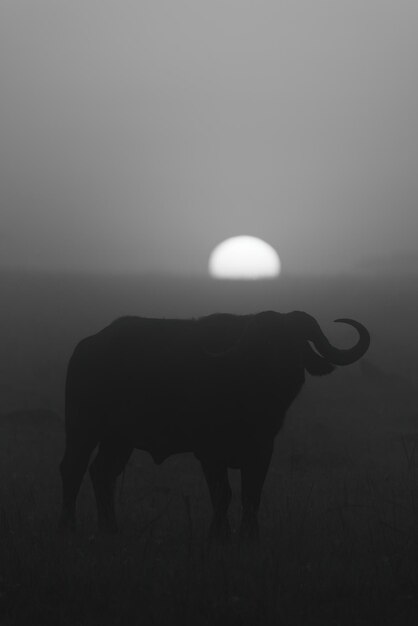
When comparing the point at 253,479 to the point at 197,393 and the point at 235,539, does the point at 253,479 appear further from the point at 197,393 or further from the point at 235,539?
the point at 197,393

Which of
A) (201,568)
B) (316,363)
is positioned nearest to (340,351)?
(316,363)

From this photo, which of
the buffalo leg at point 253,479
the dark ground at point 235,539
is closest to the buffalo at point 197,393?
the buffalo leg at point 253,479

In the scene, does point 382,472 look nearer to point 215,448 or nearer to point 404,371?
point 215,448

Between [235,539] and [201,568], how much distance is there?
147 centimetres

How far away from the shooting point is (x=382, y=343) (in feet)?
125

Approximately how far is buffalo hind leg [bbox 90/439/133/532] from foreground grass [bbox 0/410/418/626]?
209 mm

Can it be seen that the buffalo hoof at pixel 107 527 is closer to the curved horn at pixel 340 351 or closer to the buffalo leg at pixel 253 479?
the buffalo leg at pixel 253 479

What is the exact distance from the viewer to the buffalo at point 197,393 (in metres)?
7.48

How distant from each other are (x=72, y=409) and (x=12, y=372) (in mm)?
18345

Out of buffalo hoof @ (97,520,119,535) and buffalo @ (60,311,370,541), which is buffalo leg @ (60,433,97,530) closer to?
buffalo @ (60,311,370,541)

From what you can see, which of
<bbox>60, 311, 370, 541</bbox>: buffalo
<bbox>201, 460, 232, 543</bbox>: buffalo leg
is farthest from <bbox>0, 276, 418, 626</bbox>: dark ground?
<bbox>60, 311, 370, 541</bbox>: buffalo

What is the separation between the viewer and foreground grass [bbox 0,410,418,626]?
5152 millimetres

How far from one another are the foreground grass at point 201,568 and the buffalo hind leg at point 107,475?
21cm

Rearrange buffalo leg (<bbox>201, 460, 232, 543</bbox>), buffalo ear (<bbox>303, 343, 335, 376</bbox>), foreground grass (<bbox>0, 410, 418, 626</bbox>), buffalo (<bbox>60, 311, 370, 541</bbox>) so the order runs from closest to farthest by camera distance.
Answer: foreground grass (<bbox>0, 410, 418, 626</bbox>) < buffalo leg (<bbox>201, 460, 232, 543</bbox>) < buffalo (<bbox>60, 311, 370, 541</bbox>) < buffalo ear (<bbox>303, 343, 335, 376</bbox>)
